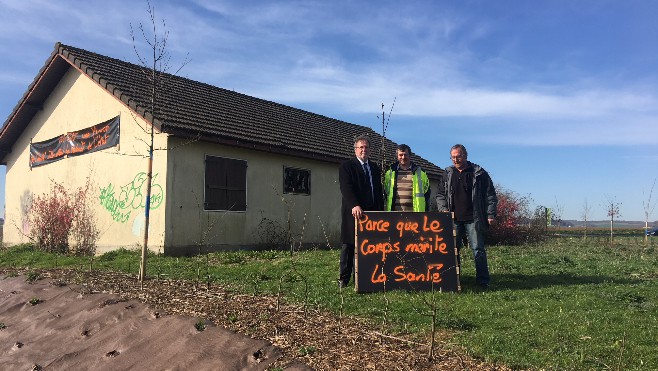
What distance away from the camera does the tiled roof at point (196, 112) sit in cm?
1239

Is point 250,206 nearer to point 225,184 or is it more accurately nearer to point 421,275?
point 225,184

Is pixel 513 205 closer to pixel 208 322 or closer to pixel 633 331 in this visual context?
pixel 633 331

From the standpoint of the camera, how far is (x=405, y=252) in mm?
6340

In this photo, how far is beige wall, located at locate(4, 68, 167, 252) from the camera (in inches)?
484

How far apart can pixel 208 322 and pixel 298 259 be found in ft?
16.5

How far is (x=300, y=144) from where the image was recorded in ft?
49.7

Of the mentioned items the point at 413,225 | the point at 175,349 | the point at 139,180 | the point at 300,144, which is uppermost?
the point at 300,144

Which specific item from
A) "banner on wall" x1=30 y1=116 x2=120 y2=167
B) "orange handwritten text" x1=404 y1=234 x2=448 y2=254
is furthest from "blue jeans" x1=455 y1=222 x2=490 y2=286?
"banner on wall" x1=30 y1=116 x2=120 y2=167

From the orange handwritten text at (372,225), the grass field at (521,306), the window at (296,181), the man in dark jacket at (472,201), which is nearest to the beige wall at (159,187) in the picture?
the window at (296,181)

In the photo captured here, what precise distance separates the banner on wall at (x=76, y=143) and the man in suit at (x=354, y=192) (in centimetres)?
894

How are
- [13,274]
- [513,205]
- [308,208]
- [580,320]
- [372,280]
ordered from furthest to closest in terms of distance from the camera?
[513,205] < [308,208] < [13,274] < [372,280] < [580,320]

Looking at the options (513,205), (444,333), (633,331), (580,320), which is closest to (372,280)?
(444,333)

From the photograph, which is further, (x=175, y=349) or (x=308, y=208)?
(x=308, y=208)

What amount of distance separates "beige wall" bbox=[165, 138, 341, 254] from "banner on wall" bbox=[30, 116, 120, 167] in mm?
2759
